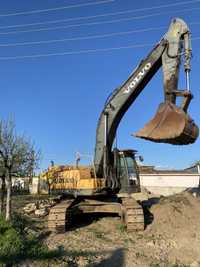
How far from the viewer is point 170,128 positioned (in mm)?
12383

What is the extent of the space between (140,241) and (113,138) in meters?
4.50

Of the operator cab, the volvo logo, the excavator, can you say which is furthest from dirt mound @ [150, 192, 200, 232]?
the volvo logo

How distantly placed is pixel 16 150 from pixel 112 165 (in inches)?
138

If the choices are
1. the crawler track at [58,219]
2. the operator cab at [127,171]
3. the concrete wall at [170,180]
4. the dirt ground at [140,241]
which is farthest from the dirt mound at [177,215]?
the concrete wall at [170,180]

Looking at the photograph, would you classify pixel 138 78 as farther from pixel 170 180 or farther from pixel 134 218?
pixel 170 180

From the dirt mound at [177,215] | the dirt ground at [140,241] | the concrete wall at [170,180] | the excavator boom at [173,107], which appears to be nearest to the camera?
the dirt ground at [140,241]

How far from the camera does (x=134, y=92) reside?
48.0 feet

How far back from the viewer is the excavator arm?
1247 centimetres

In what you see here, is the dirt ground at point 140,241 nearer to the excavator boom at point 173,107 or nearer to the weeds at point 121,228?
the weeds at point 121,228

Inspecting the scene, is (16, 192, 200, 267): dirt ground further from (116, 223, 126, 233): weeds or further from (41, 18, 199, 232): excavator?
(41, 18, 199, 232): excavator

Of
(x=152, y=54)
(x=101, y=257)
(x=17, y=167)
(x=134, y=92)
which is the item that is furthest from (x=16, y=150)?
(x=101, y=257)

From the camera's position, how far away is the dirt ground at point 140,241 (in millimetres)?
9562

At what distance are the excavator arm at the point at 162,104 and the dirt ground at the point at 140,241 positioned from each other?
2.28 meters

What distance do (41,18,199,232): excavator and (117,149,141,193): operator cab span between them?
6cm
